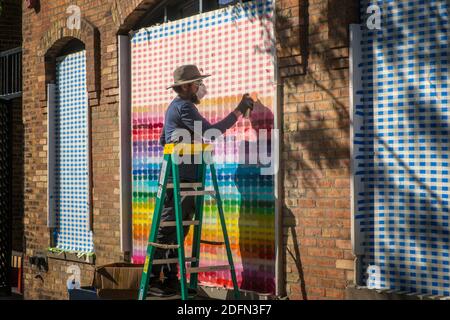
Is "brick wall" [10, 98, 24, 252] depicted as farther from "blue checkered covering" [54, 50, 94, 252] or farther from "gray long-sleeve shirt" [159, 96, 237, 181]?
"gray long-sleeve shirt" [159, 96, 237, 181]

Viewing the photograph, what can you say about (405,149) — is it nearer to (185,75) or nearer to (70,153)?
(185,75)

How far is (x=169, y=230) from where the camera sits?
8.20m

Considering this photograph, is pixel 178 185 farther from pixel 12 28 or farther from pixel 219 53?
pixel 12 28

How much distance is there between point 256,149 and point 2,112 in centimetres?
690

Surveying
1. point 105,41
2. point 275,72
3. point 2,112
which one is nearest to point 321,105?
point 275,72

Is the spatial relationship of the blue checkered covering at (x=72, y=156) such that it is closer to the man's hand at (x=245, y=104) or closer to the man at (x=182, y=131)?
the man at (x=182, y=131)

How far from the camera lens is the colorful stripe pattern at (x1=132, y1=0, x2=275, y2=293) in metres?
8.23

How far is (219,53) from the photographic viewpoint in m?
8.89

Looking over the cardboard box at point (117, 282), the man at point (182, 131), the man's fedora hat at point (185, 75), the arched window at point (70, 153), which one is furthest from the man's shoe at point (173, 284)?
the arched window at point (70, 153)

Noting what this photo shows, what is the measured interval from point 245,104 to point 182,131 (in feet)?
2.33

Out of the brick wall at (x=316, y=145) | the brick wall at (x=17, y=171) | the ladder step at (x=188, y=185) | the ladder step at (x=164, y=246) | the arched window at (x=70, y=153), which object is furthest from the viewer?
the brick wall at (x=17, y=171)

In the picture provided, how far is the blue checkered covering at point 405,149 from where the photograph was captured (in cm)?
669

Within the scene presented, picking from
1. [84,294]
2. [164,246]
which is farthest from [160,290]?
[84,294]

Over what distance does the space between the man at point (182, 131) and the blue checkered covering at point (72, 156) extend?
10.1 ft
